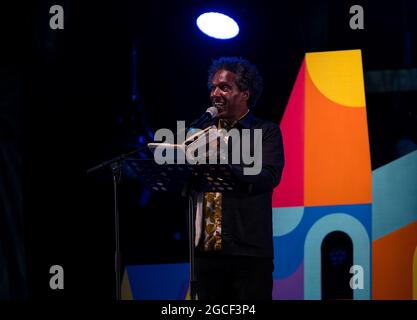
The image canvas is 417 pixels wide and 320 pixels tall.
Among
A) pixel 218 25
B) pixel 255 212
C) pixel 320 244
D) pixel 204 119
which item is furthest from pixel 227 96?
pixel 320 244

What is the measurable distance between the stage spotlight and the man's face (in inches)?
36.5

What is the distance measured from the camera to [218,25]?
4.11 meters

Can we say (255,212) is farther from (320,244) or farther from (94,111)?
(94,111)

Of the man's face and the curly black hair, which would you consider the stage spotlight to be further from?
the man's face

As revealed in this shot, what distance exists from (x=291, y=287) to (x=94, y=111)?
6.39ft

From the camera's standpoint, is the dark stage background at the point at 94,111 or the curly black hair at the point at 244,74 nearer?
the curly black hair at the point at 244,74

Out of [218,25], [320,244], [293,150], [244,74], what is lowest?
[320,244]

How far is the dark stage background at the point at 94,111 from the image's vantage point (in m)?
4.30

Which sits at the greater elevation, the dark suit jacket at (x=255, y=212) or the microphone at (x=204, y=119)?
the microphone at (x=204, y=119)

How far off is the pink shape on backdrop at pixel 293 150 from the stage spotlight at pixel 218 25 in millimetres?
584

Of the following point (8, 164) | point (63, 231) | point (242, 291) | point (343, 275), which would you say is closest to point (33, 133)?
point (8, 164)

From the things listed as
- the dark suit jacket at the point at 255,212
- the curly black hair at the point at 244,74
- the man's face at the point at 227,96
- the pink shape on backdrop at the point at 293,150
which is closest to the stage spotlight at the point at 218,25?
the pink shape on backdrop at the point at 293,150

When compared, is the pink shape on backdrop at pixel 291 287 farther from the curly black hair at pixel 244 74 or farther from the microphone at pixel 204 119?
the microphone at pixel 204 119

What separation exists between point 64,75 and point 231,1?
4.48 ft
